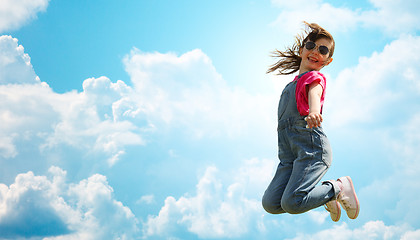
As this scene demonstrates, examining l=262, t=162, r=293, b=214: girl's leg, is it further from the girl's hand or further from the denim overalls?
the girl's hand

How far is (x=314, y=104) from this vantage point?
4.19 metres

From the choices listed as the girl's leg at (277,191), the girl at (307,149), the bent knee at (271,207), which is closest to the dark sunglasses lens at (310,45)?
the girl at (307,149)

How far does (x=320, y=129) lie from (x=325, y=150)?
0.80ft

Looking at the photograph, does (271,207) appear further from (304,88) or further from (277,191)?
(304,88)

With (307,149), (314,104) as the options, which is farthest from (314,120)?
(307,149)

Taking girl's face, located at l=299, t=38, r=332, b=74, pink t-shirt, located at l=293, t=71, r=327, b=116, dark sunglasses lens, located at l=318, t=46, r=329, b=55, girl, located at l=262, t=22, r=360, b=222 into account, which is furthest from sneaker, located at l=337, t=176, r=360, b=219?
dark sunglasses lens, located at l=318, t=46, r=329, b=55

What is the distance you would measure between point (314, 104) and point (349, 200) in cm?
138

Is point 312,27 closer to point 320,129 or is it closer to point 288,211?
point 320,129

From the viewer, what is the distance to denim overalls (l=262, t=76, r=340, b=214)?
4.32 m

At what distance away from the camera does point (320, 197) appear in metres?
4.45

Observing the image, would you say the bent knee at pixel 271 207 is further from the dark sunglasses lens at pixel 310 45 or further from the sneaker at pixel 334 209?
the dark sunglasses lens at pixel 310 45

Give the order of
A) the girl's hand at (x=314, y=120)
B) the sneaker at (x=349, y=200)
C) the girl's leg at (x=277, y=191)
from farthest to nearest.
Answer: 1. the sneaker at (x=349, y=200)
2. the girl's leg at (x=277, y=191)
3. the girl's hand at (x=314, y=120)

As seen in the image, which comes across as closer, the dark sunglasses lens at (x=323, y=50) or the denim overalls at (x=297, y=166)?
the denim overalls at (x=297, y=166)

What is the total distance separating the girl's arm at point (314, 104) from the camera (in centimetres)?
400
